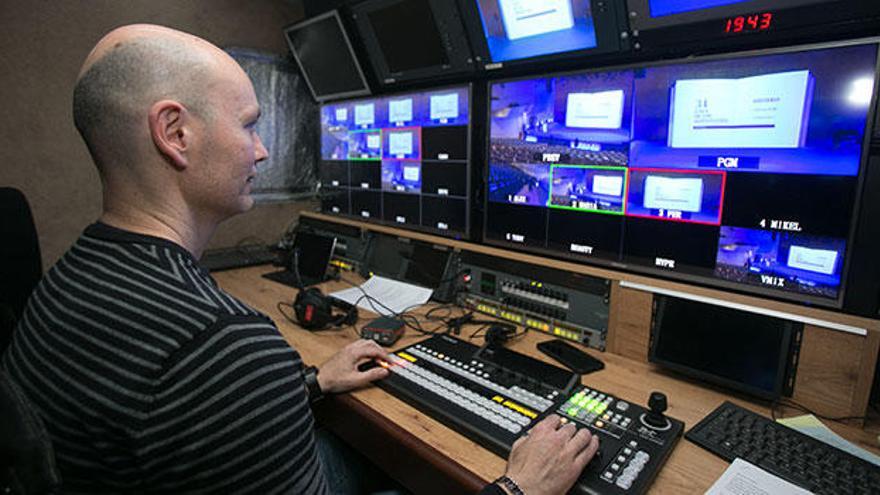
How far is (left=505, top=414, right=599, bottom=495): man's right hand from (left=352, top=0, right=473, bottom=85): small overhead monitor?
4.60ft

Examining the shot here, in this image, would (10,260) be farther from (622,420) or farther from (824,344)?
(824,344)

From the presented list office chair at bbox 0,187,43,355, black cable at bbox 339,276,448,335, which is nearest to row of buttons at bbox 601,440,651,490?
black cable at bbox 339,276,448,335

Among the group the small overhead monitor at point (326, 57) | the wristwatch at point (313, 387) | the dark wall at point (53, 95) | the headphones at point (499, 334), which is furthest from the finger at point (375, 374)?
the dark wall at point (53, 95)

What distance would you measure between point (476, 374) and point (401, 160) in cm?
122

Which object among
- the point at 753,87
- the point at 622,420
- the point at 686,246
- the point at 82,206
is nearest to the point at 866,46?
the point at 753,87

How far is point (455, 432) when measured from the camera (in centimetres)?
99

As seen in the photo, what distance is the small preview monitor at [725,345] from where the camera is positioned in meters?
1.11

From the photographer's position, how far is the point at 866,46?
1.02 m

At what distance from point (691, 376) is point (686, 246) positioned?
0.36 metres

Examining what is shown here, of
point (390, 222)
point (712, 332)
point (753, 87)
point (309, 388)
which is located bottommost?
point (309, 388)

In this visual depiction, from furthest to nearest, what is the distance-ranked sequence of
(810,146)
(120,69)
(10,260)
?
(10,260), (810,146), (120,69)

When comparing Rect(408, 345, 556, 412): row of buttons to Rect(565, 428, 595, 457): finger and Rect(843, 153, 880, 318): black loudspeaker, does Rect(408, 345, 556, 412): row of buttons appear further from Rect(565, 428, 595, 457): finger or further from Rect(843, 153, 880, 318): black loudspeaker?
Rect(843, 153, 880, 318): black loudspeaker

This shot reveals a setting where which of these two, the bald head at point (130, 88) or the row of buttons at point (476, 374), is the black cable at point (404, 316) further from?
the bald head at point (130, 88)

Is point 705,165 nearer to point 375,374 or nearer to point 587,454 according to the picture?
point 587,454
